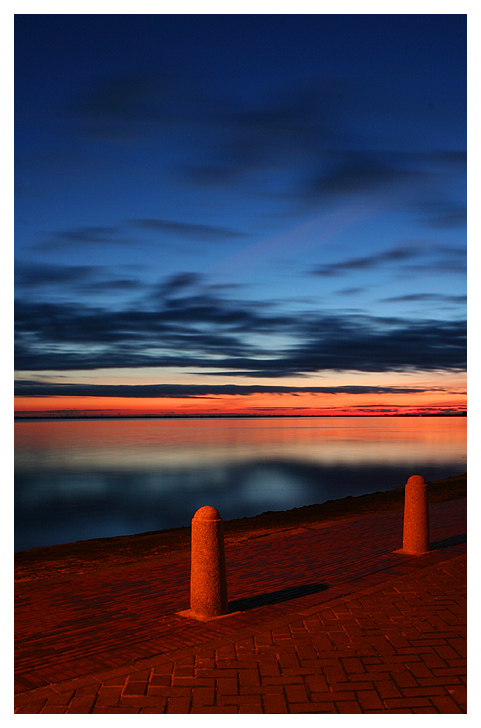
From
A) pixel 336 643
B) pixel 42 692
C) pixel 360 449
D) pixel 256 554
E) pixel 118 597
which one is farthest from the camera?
pixel 360 449

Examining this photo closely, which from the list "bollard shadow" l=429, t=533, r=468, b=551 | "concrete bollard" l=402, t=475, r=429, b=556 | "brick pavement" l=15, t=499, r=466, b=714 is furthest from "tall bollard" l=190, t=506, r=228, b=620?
"bollard shadow" l=429, t=533, r=468, b=551

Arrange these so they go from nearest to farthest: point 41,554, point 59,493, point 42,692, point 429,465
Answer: point 42,692 → point 41,554 → point 59,493 → point 429,465

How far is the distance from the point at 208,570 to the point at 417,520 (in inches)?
156

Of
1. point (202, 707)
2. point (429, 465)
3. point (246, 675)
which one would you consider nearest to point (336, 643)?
point (246, 675)

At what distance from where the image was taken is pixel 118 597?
289 inches

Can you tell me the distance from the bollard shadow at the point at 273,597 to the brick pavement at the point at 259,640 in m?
0.02

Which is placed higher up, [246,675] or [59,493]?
[246,675]

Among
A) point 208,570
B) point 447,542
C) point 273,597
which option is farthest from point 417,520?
point 208,570

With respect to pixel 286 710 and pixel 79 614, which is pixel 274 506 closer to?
pixel 79 614

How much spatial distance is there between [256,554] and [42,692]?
5.47m

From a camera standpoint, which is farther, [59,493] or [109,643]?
[59,493]

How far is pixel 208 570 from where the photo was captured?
6.27m

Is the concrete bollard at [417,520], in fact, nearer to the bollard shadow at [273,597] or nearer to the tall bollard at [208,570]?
the bollard shadow at [273,597]

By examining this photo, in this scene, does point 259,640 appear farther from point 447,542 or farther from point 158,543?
point 158,543
